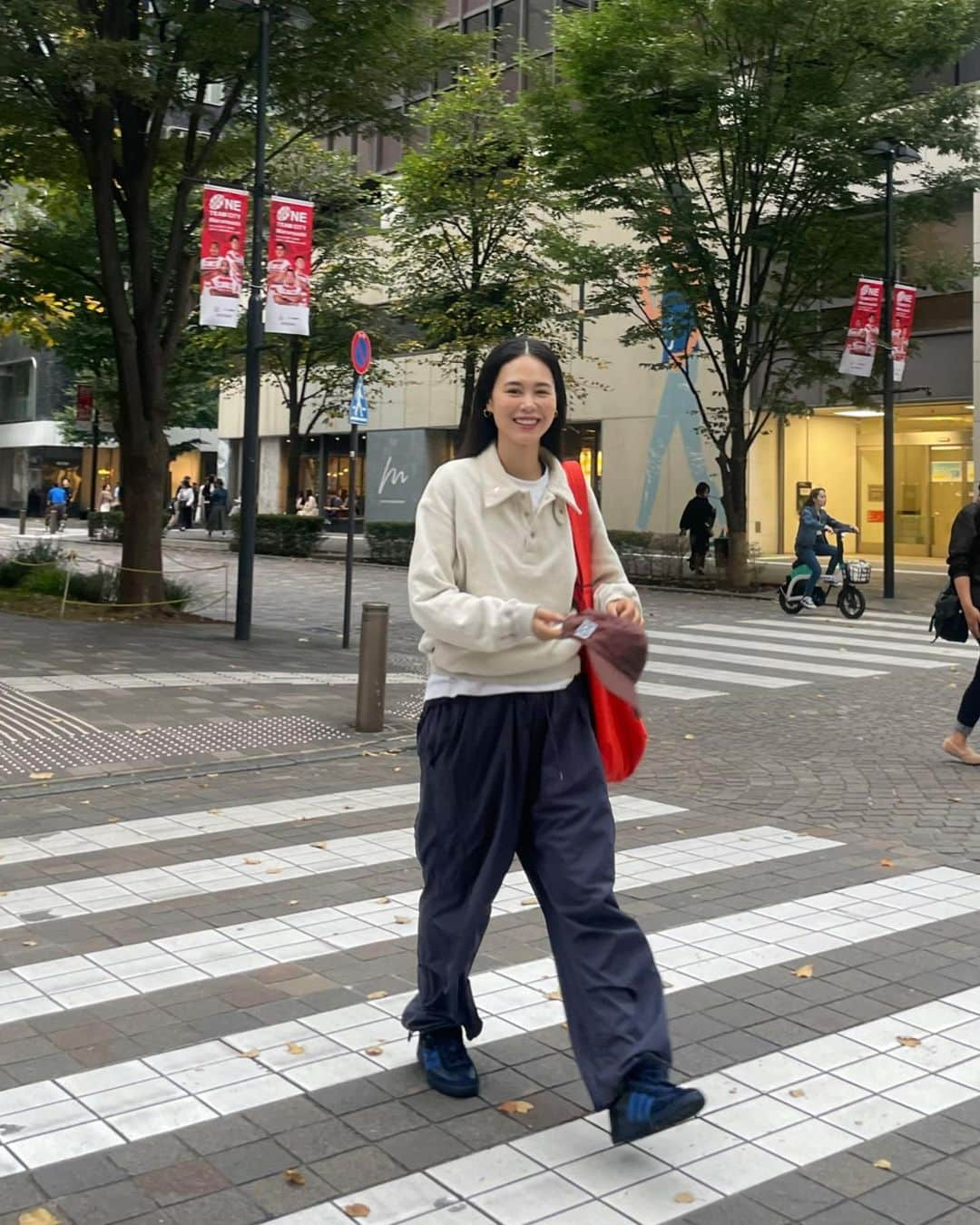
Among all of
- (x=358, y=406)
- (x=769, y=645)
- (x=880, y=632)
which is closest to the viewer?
(x=358, y=406)

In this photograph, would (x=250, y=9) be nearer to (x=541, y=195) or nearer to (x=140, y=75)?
(x=140, y=75)

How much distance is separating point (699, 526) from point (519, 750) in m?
23.2

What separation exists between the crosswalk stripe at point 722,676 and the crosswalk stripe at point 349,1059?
7684 millimetres

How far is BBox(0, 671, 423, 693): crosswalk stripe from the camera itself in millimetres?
11352

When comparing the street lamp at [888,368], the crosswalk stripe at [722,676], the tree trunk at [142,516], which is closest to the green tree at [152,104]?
the tree trunk at [142,516]

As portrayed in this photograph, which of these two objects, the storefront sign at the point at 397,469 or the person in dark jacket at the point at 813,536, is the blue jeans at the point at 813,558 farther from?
the storefront sign at the point at 397,469

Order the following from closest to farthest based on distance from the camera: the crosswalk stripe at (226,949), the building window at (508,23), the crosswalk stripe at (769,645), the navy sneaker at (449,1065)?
1. the navy sneaker at (449,1065)
2. the crosswalk stripe at (226,949)
3. the crosswalk stripe at (769,645)
4. the building window at (508,23)

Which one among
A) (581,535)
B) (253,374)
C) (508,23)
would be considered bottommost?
(581,535)

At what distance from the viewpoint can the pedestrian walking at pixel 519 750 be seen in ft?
11.3

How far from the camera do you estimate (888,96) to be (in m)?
21.7

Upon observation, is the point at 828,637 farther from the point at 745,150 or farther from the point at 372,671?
the point at 745,150

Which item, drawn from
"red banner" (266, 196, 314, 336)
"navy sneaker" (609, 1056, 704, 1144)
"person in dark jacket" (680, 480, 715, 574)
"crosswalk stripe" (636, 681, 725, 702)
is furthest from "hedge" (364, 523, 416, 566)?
"navy sneaker" (609, 1056, 704, 1144)

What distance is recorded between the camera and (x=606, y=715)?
3.68 meters

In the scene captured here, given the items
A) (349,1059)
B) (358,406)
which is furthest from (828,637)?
(349,1059)
